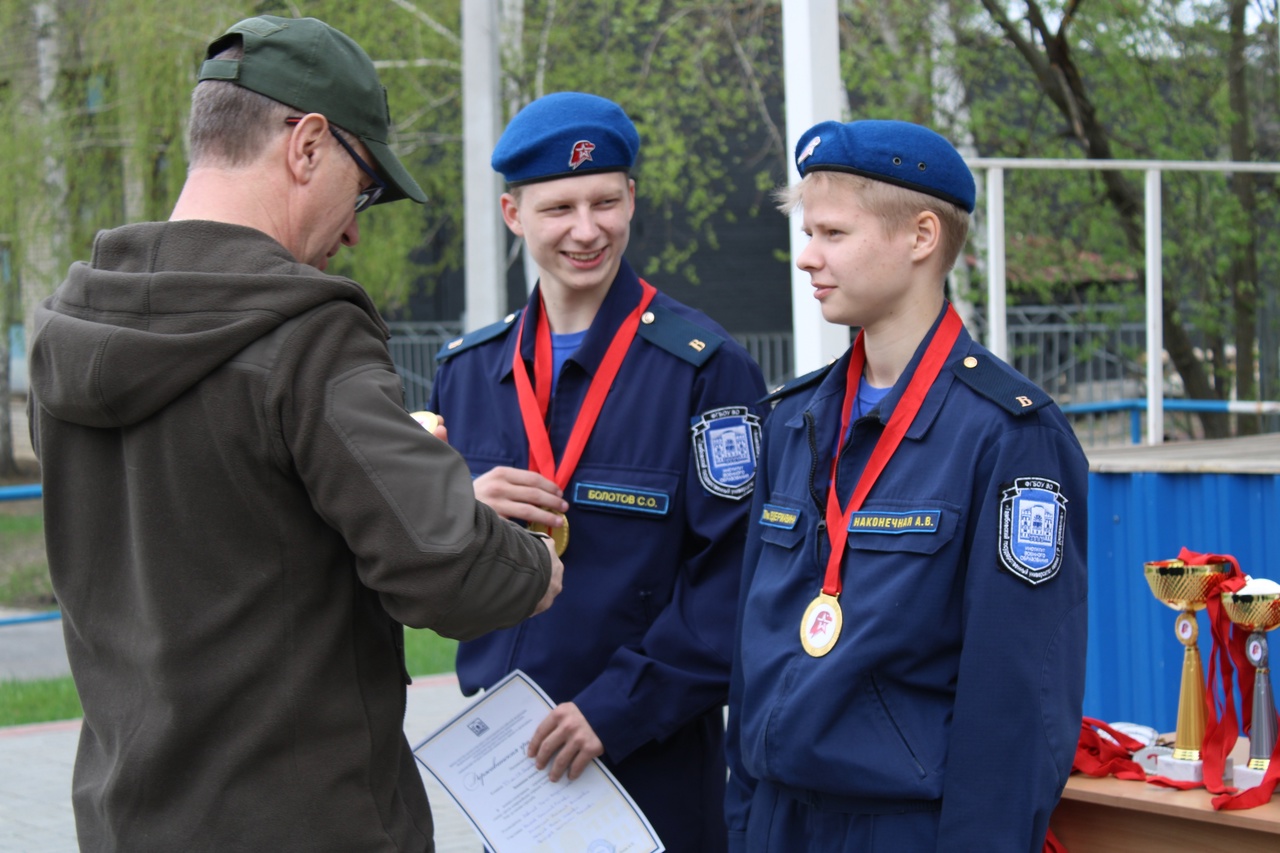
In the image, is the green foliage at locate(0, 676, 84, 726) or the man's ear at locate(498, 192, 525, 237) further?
the green foliage at locate(0, 676, 84, 726)

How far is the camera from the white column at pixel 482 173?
9562mm

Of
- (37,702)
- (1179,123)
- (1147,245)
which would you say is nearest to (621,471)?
(1147,245)

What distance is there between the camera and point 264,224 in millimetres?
2012

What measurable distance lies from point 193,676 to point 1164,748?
2.03 m

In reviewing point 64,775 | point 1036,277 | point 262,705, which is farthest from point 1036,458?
point 1036,277

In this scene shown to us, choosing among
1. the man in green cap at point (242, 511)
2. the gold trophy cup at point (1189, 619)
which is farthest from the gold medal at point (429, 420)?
the gold trophy cup at point (1189, 619)

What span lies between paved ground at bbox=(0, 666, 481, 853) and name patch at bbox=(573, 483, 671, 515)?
6.79 feet

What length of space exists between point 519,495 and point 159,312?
0.95 m

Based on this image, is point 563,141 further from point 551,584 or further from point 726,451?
point 551,584

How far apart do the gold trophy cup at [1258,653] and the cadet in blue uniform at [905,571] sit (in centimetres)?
64

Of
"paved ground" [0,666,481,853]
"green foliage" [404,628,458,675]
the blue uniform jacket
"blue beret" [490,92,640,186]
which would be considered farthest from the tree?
the blue uniform jacket

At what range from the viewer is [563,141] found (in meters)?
2.91

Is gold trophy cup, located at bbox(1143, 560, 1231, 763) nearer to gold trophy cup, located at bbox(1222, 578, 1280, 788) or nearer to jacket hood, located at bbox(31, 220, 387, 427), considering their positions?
gold trophy cup, located at bbox(1222, 578, 1280, 788)

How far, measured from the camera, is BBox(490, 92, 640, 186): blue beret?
9.55 ft
